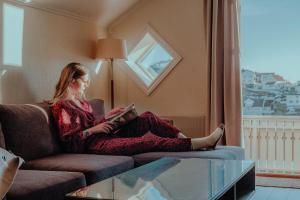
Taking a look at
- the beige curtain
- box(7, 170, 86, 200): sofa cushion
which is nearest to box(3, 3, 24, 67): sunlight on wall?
box(7, 170, 86, 200): sofa cushion

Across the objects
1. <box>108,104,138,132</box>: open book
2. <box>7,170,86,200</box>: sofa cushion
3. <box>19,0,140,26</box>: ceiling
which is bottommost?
<box>7,170,86,200</box>: sofa cushion

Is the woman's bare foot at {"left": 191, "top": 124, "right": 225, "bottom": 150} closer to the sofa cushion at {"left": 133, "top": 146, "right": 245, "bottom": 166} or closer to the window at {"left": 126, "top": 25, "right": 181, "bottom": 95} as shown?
the sofa cushion at {"left": 133, "top": 146, "right": 245, "bottom": 166}

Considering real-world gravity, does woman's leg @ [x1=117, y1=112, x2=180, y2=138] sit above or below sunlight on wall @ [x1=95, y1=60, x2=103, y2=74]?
below

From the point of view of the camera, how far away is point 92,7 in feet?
15.5

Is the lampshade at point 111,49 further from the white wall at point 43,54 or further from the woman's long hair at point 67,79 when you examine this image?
the woman's long hair at point 67,79

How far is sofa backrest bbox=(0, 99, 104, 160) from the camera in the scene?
10.1ft

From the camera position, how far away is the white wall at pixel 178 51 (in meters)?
4.93

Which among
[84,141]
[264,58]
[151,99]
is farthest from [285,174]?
[84,141]

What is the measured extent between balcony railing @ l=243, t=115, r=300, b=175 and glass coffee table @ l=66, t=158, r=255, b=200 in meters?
1.78

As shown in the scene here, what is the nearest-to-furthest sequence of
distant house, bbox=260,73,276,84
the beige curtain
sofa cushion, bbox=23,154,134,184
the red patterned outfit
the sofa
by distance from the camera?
1. the sofa
2. sofa cushion, bbox=23,154,134,184
3. the red patterned outfit
4. the beige curtain
5. distant house, bbox=260,73,276,84

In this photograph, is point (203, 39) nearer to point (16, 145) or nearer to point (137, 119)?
point (137, 119)

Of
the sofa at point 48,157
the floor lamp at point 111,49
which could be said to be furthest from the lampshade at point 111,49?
the sofa at point 48,157

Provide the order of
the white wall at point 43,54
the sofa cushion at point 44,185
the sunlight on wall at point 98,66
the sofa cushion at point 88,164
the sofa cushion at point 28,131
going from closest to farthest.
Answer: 1. the sofa cushion at point 44,185
2. the sofa cushion at point 88,164
3. the sofa cushion at point 28,131
4. the white wall at point 43,54
5. the sunlight on wall at point 98,66

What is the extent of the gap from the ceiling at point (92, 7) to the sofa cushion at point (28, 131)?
1163mm
